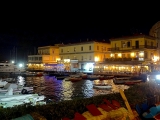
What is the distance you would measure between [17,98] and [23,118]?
1428 cm

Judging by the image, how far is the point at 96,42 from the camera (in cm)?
6731

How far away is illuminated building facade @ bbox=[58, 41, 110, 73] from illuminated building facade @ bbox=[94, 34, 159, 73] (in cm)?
646

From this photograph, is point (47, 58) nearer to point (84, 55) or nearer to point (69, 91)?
point (84, 55)

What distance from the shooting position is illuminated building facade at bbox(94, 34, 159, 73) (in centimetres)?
5400

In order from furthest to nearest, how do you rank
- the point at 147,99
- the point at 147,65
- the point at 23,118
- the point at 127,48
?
the point at 127,48
the point at 147,65
the point at 147,99
the point at 23,118

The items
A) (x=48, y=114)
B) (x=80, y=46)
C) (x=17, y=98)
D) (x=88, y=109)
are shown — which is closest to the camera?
(x=48, y=114)

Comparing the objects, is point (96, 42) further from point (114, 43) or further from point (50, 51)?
point (50, 51)

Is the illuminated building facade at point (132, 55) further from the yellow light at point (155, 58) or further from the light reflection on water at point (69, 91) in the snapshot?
the light reflection on water at point (69, 91)

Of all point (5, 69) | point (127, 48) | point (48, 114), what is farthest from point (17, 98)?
point (5, 69)

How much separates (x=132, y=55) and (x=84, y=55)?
742 inches

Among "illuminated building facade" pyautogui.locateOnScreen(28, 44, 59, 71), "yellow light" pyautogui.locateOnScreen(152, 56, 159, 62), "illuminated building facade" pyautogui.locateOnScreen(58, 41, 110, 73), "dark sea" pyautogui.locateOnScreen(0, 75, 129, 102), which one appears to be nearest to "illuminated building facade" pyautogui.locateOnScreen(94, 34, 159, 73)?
"yellow light" pyautogui.locateOnScreen(152, 56, 159, 62)

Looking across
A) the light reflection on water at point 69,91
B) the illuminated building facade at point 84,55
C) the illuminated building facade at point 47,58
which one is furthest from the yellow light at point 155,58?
the illuminated building facade at point 47,58

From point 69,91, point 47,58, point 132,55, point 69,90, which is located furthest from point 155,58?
point 47,58

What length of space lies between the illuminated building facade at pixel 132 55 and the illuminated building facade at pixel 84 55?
21.2ft
